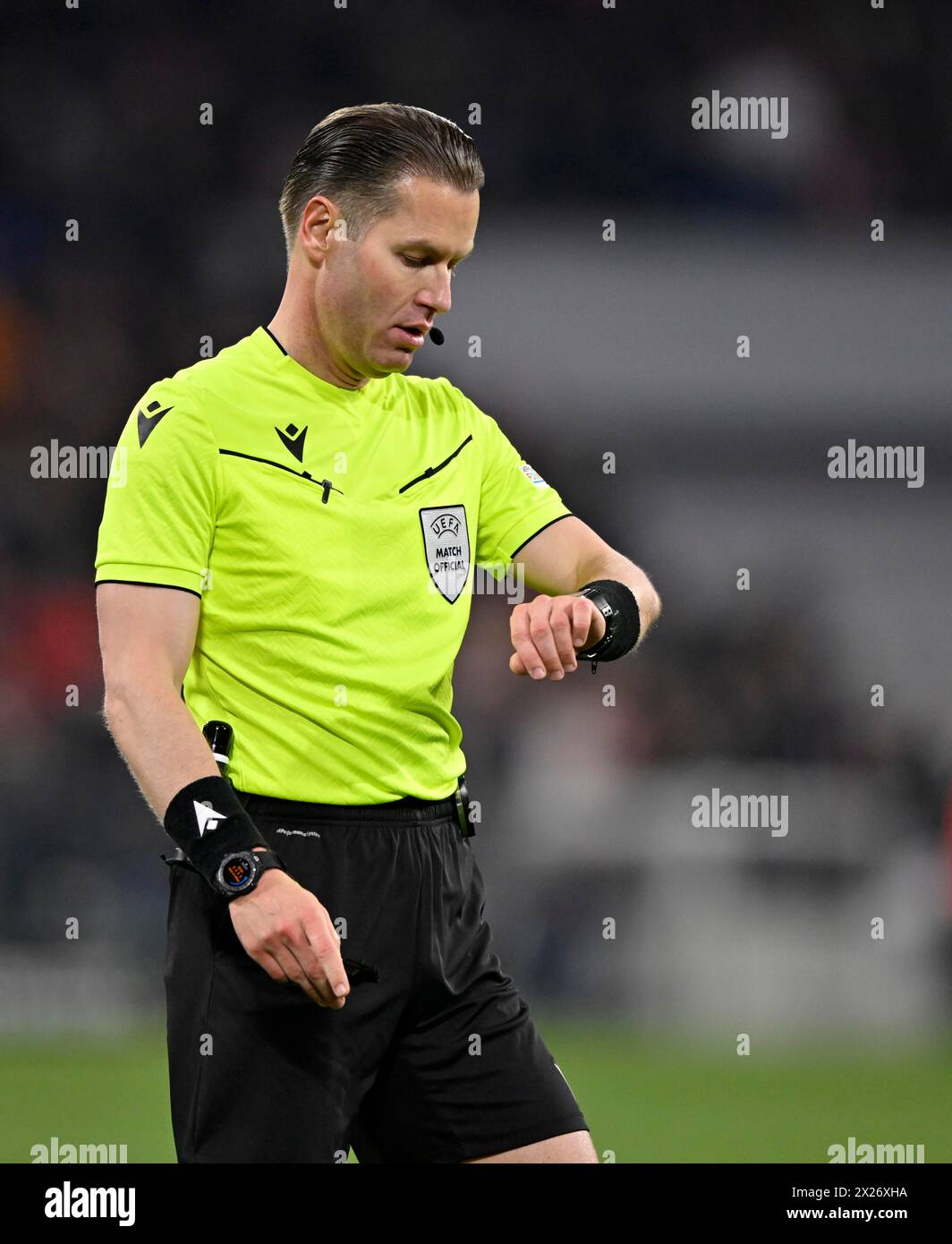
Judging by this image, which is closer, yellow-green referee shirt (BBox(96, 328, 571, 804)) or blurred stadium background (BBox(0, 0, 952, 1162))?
yellow-green referee shirt (BBox(96, 328, 571, 804))

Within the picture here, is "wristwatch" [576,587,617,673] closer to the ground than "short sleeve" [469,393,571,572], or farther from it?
closer to the ground

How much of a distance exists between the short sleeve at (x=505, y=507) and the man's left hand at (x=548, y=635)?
1.62 feet

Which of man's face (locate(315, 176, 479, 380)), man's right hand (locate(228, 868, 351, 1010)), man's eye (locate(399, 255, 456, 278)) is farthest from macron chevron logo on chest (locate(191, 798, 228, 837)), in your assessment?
man's eye (locate(399, 255, 456, 278))

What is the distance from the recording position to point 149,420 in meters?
2.13

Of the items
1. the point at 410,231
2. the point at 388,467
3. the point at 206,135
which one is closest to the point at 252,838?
the point at 388,467

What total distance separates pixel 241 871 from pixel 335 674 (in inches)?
13.8

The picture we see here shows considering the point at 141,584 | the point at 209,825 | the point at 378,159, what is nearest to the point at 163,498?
the point at 141,584

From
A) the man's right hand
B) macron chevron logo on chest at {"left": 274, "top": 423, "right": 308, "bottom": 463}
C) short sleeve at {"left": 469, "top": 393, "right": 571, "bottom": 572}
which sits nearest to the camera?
the man's right hand

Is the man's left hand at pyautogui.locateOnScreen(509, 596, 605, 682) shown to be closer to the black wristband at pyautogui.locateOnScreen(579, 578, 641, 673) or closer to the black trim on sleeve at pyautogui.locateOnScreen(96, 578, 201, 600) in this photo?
the black wristband at pyautogui.locateOnScreen(579, 578, 641, 673)

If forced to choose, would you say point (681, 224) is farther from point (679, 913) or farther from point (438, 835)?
point (438, 835)

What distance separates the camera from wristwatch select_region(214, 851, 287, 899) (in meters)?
1.90

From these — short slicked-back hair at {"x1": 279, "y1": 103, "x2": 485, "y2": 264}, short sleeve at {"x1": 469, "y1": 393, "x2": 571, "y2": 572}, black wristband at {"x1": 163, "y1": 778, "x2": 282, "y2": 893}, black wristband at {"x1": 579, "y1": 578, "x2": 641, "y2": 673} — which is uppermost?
short slicked-back hair at {"x1": 279, "y1": 103, "x2": 485, "y2": 264}

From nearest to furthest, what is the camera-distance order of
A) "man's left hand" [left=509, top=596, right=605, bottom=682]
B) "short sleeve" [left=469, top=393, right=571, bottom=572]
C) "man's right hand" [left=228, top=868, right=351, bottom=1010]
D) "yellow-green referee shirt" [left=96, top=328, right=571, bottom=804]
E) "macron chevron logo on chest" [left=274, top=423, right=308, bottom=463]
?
Result: "man's right hand" [left=228, top=868, right=351, bottom=1010]
"man's left hand" [left=509, top=596, right=605, bottom=682]
"yellow-green referee shirt" [left=96, top=328, right=571, bottom=804]
"macron chevron logo on chest" [left=274, top=423, right=308, bottom=463]
"short sleeve" [left=469, top=393, right=571, bottom=572]

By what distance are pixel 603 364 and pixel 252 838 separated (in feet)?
22.9
